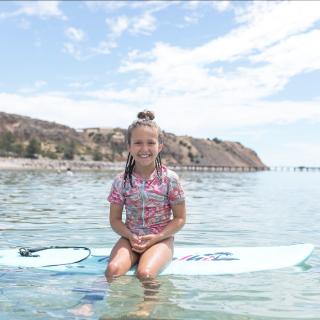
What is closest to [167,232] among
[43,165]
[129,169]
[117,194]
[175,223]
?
[175,223]

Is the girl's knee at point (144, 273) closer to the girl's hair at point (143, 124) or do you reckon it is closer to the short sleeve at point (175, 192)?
the short sleeve at point (175, 192)

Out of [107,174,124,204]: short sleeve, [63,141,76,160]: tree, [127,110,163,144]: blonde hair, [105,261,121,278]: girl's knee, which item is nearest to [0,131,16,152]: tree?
[63,141,76,160]: tree

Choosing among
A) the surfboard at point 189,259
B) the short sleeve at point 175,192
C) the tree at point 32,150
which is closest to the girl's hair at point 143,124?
the short sleeve at point 175,192

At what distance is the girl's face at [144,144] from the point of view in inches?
221

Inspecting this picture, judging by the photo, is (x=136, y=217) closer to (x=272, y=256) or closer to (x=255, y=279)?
(x=255, y=279)

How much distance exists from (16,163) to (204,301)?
251 ft

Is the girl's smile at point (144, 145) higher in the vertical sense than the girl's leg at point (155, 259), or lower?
higher

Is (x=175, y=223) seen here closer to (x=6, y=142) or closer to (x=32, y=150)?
(x=32, y=150)

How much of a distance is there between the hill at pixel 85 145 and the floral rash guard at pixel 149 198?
8869 cm

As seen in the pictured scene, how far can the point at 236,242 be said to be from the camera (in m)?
9.93

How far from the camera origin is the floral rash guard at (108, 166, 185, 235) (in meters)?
5.79

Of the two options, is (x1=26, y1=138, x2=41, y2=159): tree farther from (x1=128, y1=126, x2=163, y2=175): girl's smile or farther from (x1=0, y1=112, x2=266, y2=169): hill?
(x1=128, y1=126, x2=163, y2=175): girl's smile

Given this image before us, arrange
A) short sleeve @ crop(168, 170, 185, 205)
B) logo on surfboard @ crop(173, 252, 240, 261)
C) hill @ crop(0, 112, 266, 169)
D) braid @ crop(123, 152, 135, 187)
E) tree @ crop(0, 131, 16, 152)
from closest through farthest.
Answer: short sleeve @ crop(168, 170, 185, 205), braid @ crop(123, 152, 135, 187), logo on surfboard @ crop(173, 252, 240, 261), tree @ crop(0, 131, 16, 152), hill @ crop(0, 112, 266, 169)

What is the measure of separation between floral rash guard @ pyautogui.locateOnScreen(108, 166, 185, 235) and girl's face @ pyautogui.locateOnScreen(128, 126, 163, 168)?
0.26m
